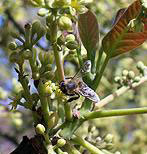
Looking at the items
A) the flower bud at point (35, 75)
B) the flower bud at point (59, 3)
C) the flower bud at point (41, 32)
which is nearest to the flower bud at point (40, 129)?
the flower bud at point (35, 75)

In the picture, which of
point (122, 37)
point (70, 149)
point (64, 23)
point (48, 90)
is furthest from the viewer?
point (122, 37)

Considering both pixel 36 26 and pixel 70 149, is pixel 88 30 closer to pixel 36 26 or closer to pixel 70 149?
pixel 36 26

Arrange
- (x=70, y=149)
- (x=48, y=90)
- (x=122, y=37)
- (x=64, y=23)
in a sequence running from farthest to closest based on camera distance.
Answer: (x=122, y=37)
(x=70, y=149)
(x=48, y=90)
(x=64, y=23)

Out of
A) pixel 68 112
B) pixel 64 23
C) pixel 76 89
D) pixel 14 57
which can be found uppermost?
Answer: pixel 64 23

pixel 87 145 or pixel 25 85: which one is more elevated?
pixel 25 85

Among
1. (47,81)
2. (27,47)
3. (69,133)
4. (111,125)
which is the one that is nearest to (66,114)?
(69,133)

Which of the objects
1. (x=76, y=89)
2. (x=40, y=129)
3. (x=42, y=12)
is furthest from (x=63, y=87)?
(x=42, y=12)

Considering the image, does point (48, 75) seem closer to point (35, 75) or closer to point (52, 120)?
point (35, 75)

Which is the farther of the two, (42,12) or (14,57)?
(14,57)

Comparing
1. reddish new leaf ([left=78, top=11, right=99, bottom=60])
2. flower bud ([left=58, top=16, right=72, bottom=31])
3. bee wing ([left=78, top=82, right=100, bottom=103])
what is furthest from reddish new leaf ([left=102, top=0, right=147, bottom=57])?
flower bud ([left=58, top=16, right=72, bottom=31])
